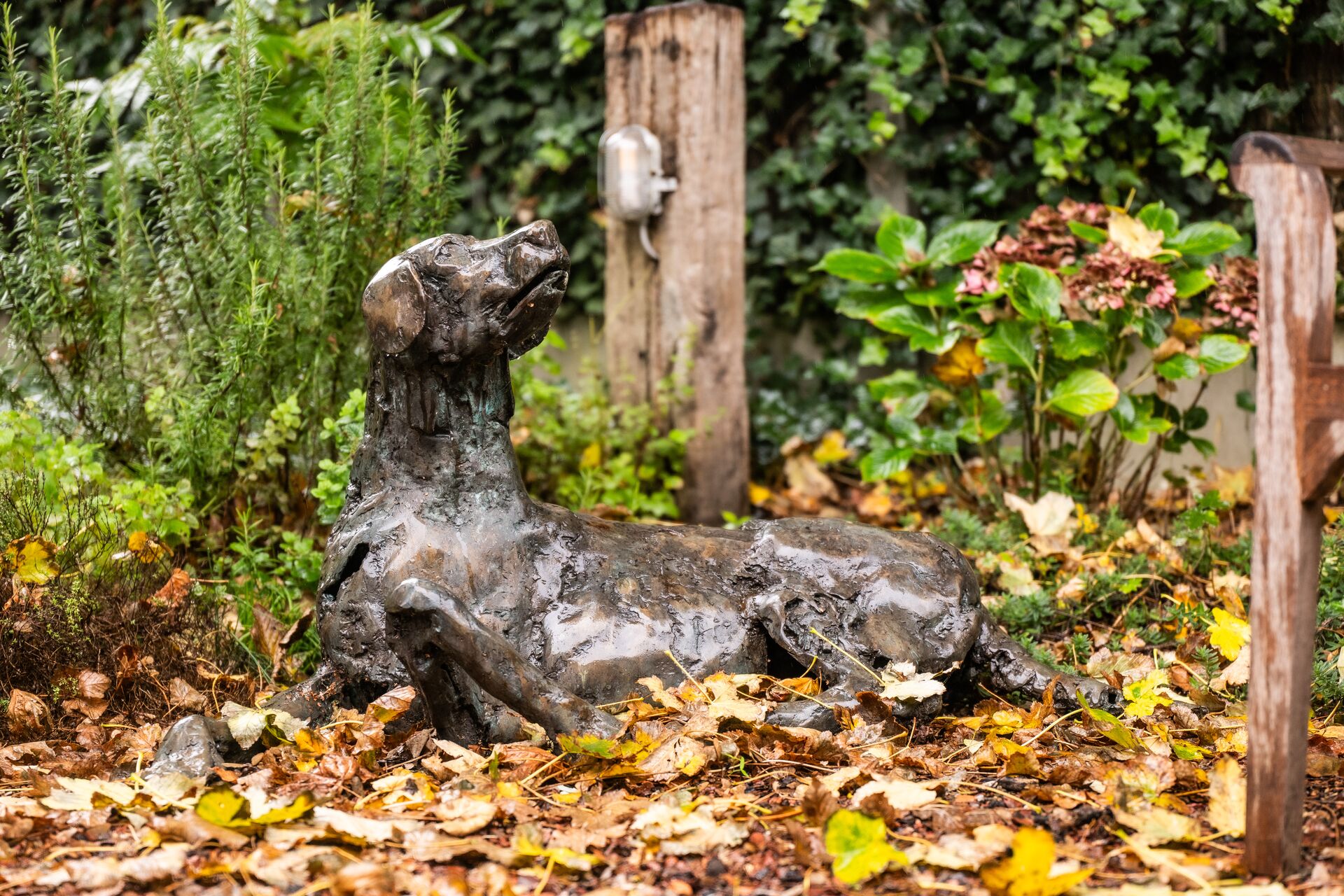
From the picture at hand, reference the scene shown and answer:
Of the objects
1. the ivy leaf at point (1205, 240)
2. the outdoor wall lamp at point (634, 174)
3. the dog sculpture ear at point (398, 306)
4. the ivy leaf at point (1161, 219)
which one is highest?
the outdoor wall lamp at point (634, 174)

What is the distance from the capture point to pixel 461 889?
195cm

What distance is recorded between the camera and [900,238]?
4.63m

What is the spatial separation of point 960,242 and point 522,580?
2585 mm

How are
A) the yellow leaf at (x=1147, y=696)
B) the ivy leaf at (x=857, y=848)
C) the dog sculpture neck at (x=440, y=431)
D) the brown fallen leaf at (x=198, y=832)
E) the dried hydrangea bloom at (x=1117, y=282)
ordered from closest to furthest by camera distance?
the ivy leaf at (x=857, y=848)
the brown fallen leaf at (x=198, y=832)
the dog sculpture neck at (x=440, y=431)
the yellow leaf at (x=1147, y=696)
the dried hydrangea bloom at (x=1117, y=282)

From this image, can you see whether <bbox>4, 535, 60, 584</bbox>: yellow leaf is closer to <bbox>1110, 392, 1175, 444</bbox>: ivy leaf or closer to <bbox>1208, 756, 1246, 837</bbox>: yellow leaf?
<bbox>1208, 756, 1246, 837</bbox>: yellow leaf

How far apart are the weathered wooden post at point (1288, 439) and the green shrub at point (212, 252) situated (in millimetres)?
2728

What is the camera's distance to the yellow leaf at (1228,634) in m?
3.12

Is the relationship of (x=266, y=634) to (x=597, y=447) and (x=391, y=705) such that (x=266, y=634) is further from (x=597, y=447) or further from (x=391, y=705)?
(x=597, y=447)

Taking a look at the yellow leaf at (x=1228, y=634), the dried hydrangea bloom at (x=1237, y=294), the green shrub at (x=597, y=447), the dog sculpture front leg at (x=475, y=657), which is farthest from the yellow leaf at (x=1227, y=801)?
the green shrub at (x=597, y=447)

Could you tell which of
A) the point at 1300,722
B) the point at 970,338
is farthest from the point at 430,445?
the point at 970,338

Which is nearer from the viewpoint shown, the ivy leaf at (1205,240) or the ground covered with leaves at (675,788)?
the ground covered with leaves at (675,788)

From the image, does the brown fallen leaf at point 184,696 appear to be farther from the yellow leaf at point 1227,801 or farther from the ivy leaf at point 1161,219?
the ivy leaf at point 1161,219

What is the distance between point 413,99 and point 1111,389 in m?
2.58

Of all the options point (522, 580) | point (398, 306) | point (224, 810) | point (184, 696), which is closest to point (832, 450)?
point (522, 580)
